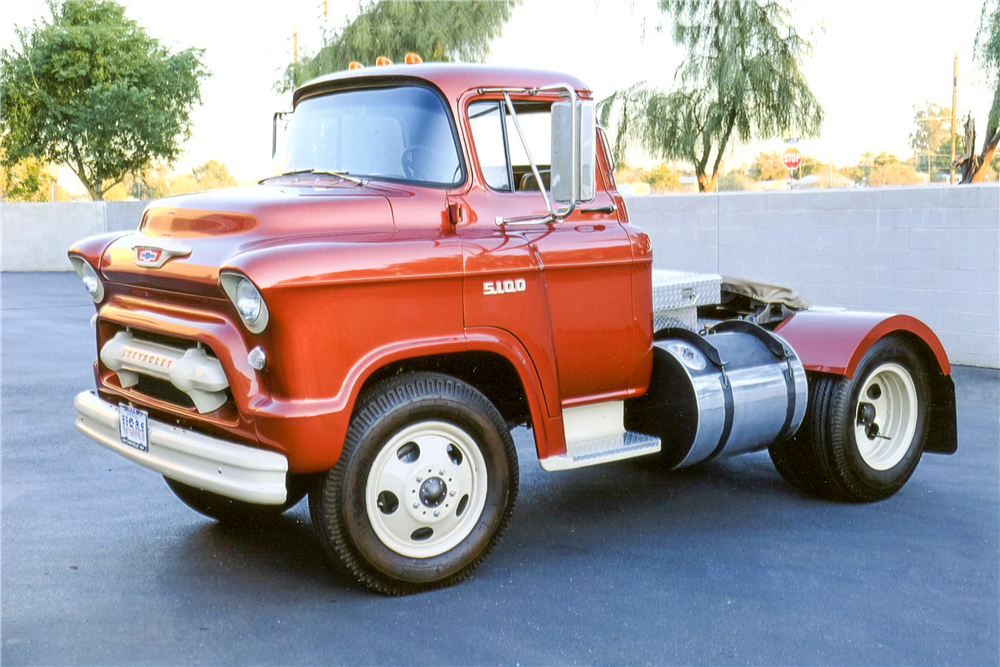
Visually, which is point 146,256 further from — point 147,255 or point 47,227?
point 47,227

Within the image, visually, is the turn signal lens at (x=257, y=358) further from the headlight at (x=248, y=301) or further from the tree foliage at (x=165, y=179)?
the tree foliage at (x=165, y=179)

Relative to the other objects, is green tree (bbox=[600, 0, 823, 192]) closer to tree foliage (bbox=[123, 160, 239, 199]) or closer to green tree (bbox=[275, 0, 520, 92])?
green tree (bbox=[275, 0, 520, 92])

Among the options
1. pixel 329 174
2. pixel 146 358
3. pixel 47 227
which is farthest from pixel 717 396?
pixel 47 227

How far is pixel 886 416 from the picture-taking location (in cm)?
634

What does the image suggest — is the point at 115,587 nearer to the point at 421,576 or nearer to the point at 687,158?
the point at 421,576

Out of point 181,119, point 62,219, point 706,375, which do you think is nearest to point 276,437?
point 706,375

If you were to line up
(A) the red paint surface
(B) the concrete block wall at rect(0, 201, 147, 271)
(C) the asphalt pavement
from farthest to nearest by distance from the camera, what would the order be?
1. (B) the concrete block wall at rect(0, 201, 147, 271)
2. (A) the red paint surface
3. (C) the asphalt pavement

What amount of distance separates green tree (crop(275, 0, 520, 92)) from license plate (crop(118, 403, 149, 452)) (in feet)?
97.6

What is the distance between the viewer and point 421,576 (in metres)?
4.66

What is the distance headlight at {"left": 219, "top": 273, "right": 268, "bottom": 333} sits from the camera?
13.7ft

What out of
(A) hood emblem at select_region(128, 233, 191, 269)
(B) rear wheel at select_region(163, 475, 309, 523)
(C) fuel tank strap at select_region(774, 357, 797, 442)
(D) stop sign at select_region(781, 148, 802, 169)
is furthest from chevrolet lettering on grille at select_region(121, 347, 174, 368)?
(D) stop sign at select_region(781, 148, 802, 169)

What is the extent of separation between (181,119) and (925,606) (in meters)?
38.9

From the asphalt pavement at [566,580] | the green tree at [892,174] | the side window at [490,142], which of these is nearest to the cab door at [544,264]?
the side window at [490,142]

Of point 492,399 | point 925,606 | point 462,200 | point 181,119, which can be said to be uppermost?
point 181,119
